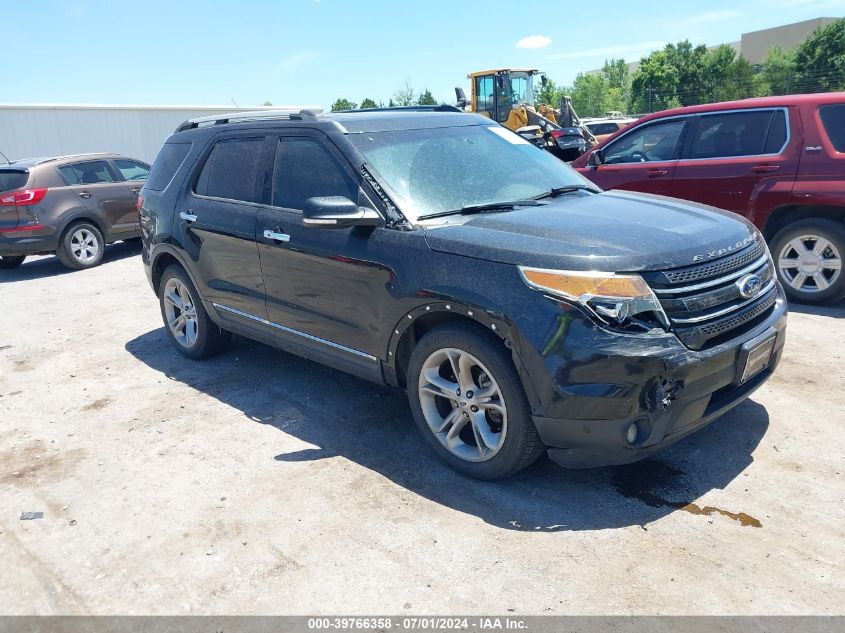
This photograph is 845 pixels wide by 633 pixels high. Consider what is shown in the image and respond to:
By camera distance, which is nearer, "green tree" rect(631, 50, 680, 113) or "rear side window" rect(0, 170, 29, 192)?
"rear side window" rect(0, 170, 29, 192)

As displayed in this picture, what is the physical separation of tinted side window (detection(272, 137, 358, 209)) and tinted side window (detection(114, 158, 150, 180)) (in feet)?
25.9

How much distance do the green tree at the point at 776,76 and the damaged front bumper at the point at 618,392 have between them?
3372 cm

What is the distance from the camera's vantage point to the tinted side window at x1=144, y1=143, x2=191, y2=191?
219 inches

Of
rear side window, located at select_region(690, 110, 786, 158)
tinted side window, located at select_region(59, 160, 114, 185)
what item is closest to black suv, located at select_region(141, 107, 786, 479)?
rear side window, located at select_region(690, 110, 786, 158)

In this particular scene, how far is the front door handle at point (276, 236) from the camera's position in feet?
14.3

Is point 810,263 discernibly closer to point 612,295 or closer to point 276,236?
point 612,295

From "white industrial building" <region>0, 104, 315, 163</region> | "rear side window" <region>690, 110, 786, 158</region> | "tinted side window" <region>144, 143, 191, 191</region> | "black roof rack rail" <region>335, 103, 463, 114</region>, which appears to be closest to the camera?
"black roof rack rail" <region>335, 103, 463, 114</region>

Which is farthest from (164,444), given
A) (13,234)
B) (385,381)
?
(13,234)

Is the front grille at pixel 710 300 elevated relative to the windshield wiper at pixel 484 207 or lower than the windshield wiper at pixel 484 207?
lower

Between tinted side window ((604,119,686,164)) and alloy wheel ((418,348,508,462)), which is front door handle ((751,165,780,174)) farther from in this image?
alloy wheel ((418,348,508,462))

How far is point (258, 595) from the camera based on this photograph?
9.32 feet

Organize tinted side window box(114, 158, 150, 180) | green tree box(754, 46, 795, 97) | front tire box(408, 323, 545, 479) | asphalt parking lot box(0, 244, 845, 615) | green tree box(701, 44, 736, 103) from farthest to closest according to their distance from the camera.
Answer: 1. green tree box(701, 44, 736, 103)
2. green tree box(754, 46, 795, 97)
3. tinted side window box(114, 158, 150, 180)
4. front tire box(408, 323, 545, 479)
5. asphalt parking lot box(0, 244, 845, 615)

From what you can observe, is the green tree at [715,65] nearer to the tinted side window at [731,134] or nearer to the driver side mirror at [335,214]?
the tinted side window at [731,134]

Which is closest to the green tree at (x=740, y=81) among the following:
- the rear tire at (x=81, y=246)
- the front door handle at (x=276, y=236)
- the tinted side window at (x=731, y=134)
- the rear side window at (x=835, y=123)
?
the tinted side window at (x=731, y=134)
